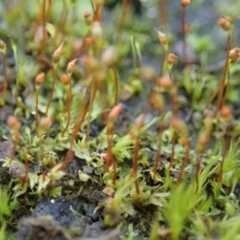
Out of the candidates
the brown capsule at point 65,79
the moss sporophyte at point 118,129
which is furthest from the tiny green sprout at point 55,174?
the brown capsule at point 65,79

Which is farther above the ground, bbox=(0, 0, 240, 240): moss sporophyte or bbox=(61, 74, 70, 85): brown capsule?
bbox=(61, 74, 70, 85): brown capsule

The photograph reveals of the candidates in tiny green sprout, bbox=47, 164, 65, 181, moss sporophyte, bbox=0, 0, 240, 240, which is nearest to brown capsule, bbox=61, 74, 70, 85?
moss sporophyte, bbox=0, 0, 240, 240

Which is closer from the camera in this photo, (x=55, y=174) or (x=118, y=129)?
(x=55, y=174)

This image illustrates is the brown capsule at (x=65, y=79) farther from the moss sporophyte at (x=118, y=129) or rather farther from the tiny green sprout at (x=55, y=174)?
the tiny green sprout at (x=55, y=174)

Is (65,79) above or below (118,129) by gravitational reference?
above

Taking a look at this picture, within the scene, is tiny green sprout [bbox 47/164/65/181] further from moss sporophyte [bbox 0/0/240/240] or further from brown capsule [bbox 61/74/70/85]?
brown capsule [bbox 61/74/70/85]

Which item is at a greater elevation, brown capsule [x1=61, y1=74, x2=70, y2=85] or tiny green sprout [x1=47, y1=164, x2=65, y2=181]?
brown capsule [x1=61, y1=74, x2=70, y2=85]

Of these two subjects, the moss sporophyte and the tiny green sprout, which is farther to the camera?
the tiny green sprout

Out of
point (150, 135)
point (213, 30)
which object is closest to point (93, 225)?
point (150, 135)
